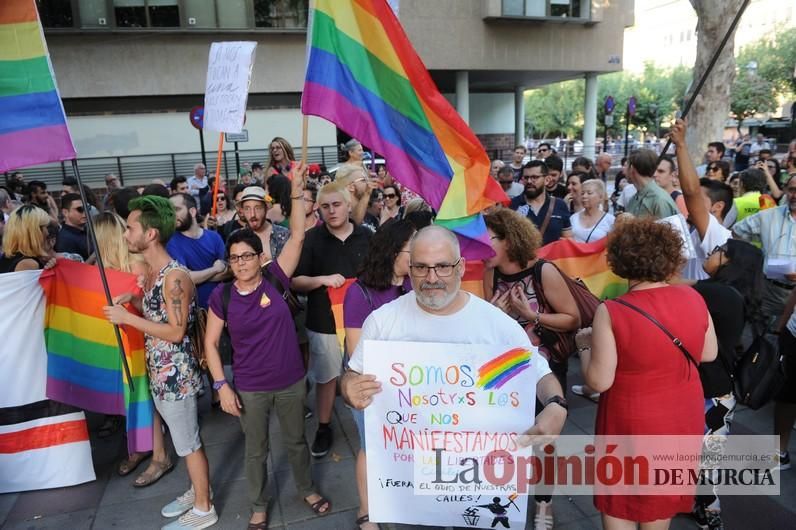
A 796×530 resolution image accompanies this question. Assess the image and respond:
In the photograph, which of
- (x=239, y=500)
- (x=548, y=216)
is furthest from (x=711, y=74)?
(x=239, y=500)

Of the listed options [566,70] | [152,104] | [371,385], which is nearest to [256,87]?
[152,104]

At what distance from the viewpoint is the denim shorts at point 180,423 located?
319 centimetres

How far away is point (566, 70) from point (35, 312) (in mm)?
22896

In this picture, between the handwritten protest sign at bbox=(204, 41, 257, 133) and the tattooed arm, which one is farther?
the handwritten protest sign at bbox=(204, 41, 257, 133)

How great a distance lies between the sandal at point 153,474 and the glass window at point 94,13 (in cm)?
1836

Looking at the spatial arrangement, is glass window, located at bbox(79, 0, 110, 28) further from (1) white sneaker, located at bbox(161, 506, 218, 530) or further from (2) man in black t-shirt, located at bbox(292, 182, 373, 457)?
(1) white sneaker, located at bbox(161, 506, 218, 530)

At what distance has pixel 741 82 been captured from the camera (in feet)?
137

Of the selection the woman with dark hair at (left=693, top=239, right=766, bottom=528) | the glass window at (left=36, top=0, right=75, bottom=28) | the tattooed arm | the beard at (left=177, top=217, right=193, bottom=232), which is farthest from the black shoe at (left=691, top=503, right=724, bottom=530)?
the glass window at (left=36, top=0, right=75, bottom=28)

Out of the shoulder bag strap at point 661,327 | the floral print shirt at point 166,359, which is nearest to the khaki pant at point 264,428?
the floral print shirt at point 166,359

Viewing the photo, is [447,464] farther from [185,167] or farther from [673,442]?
[185,167]

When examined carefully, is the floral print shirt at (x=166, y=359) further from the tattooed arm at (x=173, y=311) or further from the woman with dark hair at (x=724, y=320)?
the woman with dark hair at (x=724, y=320)

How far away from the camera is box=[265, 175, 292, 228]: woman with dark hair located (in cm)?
523

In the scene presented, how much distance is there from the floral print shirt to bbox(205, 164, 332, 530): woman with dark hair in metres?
0.31

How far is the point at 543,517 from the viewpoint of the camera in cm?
316
